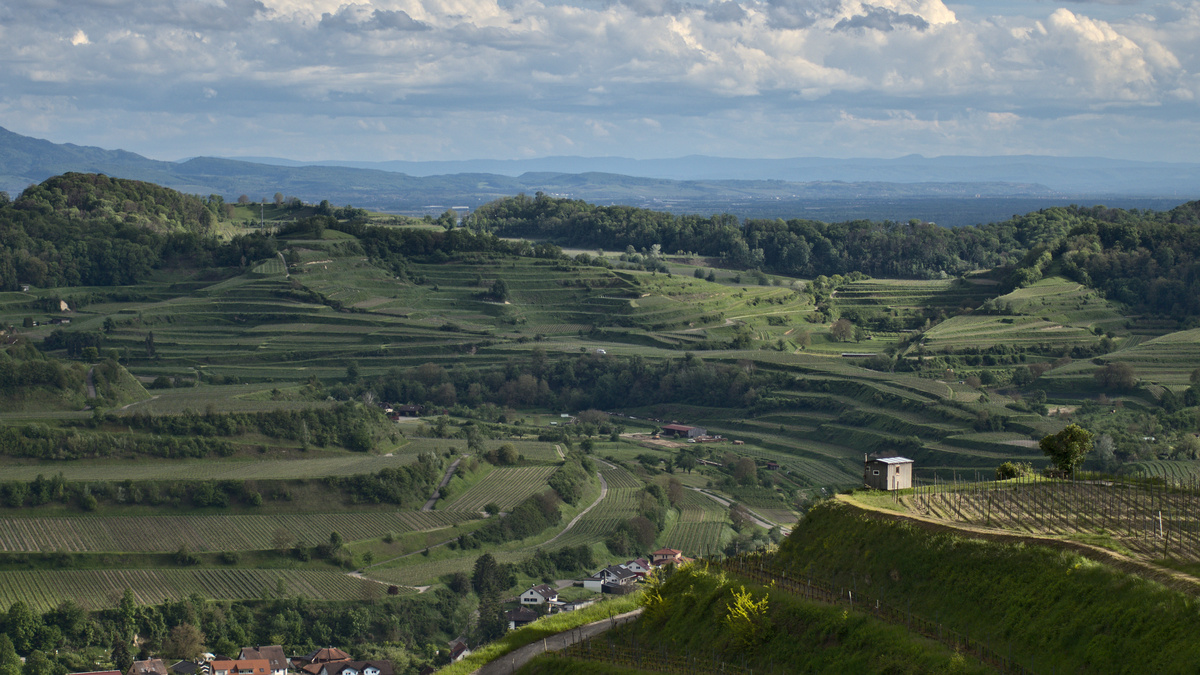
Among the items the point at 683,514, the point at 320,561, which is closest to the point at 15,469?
the point at 320,561

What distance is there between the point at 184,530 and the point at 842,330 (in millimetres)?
72513

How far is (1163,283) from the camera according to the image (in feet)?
377

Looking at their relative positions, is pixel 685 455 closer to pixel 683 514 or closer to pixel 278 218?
pixel 683 514

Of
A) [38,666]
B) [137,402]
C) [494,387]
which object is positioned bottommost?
[38,666]

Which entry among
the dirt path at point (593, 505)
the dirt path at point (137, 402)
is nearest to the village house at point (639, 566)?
the dirt path at point (593, 505)

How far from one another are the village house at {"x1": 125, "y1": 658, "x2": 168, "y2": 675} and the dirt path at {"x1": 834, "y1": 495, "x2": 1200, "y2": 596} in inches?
1107

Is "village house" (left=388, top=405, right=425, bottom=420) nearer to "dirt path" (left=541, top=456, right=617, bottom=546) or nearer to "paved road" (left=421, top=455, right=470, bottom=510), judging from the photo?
"dirt path" (left=541, top=456, right=617, bottom=546)

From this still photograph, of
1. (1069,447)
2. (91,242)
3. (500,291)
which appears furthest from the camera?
(91,242)

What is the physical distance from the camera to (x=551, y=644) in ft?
106

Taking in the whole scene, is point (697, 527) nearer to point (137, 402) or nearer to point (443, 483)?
point (443, 483)

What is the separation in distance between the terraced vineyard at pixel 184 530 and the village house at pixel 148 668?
1128 cm

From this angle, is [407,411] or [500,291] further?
[500,291]

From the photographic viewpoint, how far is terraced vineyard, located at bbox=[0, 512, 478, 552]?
56906 mm

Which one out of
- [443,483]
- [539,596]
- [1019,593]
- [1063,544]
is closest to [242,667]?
[539,596]
